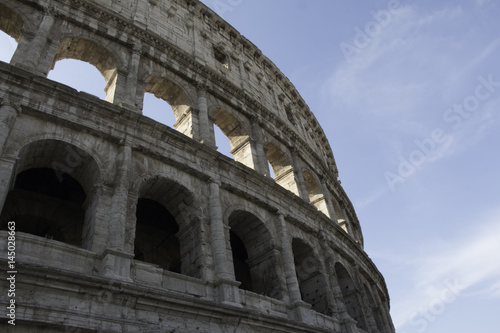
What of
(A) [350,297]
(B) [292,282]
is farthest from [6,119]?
(A) [350,297]

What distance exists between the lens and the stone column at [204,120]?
12180mm

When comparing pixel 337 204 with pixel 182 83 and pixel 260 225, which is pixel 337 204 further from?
pixel 182 83

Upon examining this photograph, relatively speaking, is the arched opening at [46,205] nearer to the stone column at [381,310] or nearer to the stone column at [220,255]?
the stone column at [220,255]

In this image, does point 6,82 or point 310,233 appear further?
point 310,233

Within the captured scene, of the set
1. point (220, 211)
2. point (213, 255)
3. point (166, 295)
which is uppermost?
point (220, 211)

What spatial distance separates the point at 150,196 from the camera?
10.3 metres

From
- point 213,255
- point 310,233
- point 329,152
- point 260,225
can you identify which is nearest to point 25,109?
point 213,255

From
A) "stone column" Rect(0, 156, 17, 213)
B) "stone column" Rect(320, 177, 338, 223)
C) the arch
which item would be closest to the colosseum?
"stone column" Rect(0, 156, 17, 213)

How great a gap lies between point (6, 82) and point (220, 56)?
9.81m

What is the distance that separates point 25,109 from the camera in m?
8.47

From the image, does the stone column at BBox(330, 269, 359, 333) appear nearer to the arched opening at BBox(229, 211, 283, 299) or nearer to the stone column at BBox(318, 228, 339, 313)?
the stone column at BBox(318, 228, 339, 313)

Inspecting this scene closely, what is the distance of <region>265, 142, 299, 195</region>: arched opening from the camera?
15711 mm

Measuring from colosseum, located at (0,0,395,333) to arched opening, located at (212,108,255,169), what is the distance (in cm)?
4

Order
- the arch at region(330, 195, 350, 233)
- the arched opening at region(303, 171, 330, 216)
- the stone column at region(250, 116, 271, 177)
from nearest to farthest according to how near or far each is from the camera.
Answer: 1. the stone column at region(250, 116, 271, 177)
2. the arched opening at region(303, 171, 330, 216)
3. the arch at region(330, 195, 350, 233)
